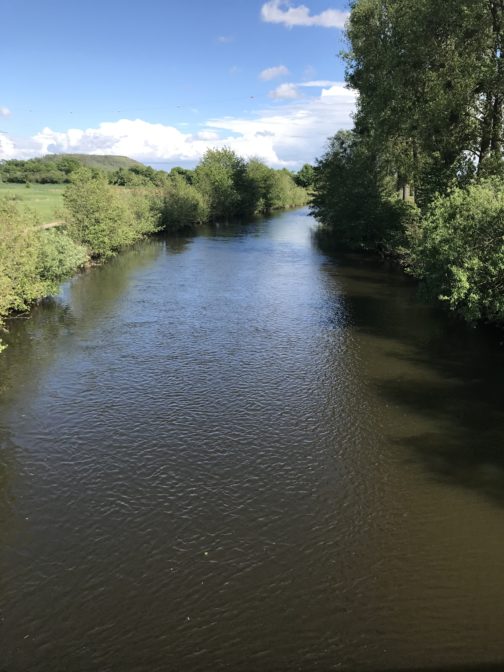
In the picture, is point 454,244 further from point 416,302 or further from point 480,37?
point 480,37

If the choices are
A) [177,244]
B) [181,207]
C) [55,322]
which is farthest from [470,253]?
[181,207]

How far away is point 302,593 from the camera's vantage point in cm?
1102

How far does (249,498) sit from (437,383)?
1119 centimetres

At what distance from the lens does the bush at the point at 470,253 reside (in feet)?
75.2

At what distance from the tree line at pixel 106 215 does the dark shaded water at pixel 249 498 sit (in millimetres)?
5022

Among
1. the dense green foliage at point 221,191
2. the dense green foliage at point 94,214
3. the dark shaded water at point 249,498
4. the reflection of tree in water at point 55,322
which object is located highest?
the dense green foliage at point 221,191

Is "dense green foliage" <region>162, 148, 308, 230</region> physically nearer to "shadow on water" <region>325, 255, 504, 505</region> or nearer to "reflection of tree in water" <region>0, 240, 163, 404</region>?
"reflection of tree in water" <region>0, 240, 163, 404</region>

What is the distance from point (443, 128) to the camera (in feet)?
108

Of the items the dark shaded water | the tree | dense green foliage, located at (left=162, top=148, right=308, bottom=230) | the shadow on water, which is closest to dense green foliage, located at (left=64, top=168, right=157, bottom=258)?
the dark shaded water

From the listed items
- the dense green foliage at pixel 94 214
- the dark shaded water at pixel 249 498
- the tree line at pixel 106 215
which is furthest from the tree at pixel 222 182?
the dark shaded water at pixel 249 498

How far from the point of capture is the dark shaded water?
10031 mm

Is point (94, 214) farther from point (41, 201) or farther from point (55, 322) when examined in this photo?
point (41, 201)

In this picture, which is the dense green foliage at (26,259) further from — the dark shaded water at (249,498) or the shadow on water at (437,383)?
the shadow on water at (437,383)

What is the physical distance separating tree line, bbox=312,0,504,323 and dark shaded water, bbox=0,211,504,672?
4352 mm
